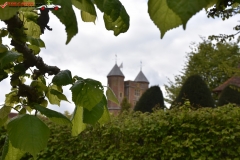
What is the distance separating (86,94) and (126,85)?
5086 cm

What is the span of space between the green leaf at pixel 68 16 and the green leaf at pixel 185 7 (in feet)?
0.68

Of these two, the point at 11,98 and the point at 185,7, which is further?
the point at 11,98

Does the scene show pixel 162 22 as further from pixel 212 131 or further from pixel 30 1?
pixel 212 131

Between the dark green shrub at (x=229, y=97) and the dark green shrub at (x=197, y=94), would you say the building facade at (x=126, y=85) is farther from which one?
the dark green shrub at (x=197, y=94)

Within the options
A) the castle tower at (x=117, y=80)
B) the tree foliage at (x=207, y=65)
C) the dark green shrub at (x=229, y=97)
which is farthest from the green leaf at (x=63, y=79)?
the castle tower at (x=117, y=80)

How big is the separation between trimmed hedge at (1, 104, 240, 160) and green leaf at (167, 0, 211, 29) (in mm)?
5106

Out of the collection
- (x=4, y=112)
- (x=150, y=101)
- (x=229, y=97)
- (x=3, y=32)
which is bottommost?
(x=4, y=112)

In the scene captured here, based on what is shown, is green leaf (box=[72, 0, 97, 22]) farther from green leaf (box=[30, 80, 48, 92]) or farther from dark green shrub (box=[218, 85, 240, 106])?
dark green shrub (box=[218, 85, 240, 106])

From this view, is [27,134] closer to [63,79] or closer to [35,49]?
[63,79]

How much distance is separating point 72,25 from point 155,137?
5.31 meters

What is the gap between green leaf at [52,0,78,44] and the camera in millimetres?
559

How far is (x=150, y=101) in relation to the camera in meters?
12.9

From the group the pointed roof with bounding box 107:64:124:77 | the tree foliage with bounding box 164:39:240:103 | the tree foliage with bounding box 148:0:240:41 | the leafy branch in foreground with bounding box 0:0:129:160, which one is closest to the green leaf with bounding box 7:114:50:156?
the leafy branch in foreground with bounding box 0:0:129:160

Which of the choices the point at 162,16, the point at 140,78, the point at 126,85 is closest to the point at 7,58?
the point at 162,16
